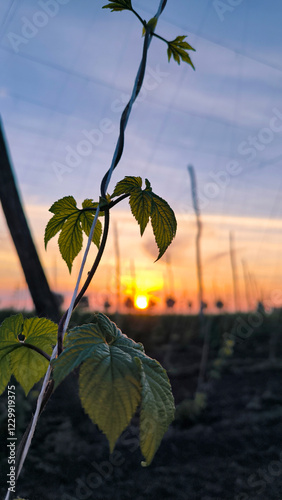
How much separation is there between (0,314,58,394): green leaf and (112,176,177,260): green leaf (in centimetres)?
25

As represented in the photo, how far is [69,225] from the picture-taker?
81 cm

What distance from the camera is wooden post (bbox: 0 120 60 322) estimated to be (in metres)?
3.24

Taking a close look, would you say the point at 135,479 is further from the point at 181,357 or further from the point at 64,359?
the point at 181,357

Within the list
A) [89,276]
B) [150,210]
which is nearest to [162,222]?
[150,210]

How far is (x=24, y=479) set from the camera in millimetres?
3076

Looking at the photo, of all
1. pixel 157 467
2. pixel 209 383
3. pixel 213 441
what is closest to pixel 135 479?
pixel 157 467

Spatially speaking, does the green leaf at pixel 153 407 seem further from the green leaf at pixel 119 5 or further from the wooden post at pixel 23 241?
the wooden post at pixel 23 241

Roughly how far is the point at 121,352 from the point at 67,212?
29 cm

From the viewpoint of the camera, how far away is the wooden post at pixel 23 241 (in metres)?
3.24

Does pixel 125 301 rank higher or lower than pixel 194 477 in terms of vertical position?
higher

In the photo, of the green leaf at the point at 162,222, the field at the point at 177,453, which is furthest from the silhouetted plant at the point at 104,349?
the field at the point at 177,453

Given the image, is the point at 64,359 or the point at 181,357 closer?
the point at 64,359

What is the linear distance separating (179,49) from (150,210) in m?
0.25

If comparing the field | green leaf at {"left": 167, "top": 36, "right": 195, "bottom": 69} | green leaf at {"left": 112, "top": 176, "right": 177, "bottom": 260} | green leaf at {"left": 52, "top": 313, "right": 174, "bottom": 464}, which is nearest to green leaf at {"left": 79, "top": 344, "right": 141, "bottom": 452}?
green leaf at {"left": 52, "top": 313, "right": 174, "bottom": 464}
